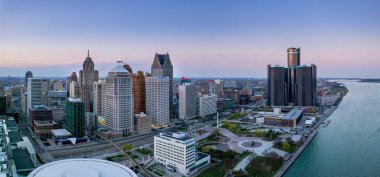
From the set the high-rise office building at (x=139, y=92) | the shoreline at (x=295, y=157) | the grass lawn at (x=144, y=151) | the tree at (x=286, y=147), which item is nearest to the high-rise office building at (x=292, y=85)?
the shoreline at (x=295, y=157)

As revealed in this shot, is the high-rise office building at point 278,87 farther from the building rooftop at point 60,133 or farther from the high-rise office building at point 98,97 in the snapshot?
the building rooftop at point 60,133

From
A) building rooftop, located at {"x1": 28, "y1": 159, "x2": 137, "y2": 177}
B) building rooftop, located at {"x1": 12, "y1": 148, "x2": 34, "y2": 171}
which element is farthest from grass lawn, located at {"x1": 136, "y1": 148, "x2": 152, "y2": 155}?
building rooftop, located at {"x1": 28, "y1": 159, "x2": 137, "y2": 177}

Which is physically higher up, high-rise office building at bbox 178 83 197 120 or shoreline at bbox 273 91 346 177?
high-rise office building at bbox 178 83 197 120

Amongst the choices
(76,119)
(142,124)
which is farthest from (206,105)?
(76,119)

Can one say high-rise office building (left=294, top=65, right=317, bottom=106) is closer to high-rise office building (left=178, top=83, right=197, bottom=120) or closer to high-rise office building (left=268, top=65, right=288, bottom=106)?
high-rise office building (left=268, top=65, right=288, bottom=106)

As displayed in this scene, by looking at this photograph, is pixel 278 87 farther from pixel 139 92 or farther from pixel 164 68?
pixel 139 92

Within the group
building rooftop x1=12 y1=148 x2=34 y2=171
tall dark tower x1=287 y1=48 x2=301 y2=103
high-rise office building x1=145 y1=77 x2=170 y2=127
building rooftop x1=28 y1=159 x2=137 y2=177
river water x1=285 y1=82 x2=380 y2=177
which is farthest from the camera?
tall dark tower x1=287 y1=48 x2=301 y2=103

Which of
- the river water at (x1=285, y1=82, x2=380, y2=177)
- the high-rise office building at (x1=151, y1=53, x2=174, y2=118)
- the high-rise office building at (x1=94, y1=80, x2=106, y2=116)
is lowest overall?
the river water at (x1=285, y1=82, x2=380, y2=177)
